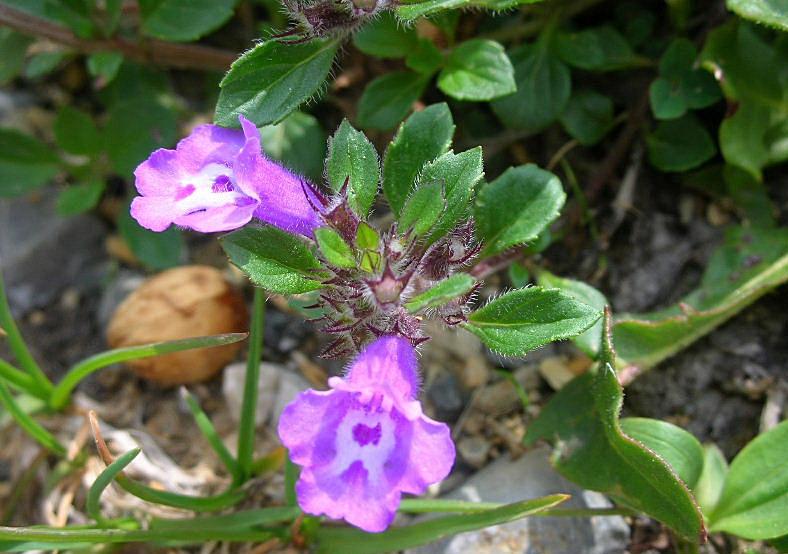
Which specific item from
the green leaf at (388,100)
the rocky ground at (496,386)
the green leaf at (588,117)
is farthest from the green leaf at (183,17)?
the green leaf at (588,117)

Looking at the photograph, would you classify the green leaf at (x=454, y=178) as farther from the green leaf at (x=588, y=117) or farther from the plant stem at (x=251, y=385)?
the green leaf at (x=588, y=117)

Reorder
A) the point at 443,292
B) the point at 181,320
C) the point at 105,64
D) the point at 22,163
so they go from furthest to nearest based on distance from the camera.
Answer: the point at 22,163 → the point at 181,320 → the point at 105,64 → the point at 443,292

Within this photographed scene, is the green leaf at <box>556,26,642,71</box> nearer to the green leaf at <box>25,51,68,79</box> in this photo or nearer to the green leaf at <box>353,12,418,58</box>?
the green leaf at <box>353,12,418,58</box>

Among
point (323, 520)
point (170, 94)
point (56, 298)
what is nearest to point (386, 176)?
point (323, 520)

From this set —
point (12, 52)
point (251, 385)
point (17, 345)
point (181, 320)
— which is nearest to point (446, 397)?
point (251, 385)

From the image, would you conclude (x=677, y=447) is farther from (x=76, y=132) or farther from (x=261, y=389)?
(x=76, y=132)

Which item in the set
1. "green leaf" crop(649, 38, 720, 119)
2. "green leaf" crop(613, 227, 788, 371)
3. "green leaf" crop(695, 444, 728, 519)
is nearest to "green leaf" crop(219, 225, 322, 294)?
"green leaf" crop(613, 227, 788, 371)
